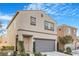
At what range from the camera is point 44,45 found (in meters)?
4.46

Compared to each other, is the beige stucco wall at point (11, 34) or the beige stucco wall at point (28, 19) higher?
the beige stucco wall at point (28, 19)

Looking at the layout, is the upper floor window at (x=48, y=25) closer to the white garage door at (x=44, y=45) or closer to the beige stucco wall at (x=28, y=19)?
the beige stucco wall at (x=28, y=19)

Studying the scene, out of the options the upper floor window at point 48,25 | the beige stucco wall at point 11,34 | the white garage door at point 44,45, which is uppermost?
the upper floor window at point 48,25

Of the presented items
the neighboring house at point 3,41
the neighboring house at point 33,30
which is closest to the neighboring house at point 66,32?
the neighboring house at point 33,30

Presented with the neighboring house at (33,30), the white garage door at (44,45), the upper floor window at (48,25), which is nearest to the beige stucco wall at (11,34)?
the neighboring house at (33,30)

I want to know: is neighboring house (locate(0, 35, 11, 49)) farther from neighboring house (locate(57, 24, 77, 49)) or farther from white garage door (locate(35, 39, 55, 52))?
neighboring house (locate(57, 24, 77, 49))

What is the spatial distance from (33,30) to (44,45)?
333mm

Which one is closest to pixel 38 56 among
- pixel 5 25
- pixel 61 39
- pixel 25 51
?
pixel 25 51

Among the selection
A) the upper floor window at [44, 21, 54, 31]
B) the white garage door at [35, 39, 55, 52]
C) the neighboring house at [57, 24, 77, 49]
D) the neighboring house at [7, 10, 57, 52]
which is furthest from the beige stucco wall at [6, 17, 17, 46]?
the neighboring house at [57, 24, 77, 49]

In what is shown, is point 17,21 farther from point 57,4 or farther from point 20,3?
point 57,4

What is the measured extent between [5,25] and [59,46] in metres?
1.03

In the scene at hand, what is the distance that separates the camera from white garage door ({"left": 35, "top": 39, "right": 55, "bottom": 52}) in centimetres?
443

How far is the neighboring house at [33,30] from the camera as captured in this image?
14.4 ft

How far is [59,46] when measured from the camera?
14.7 feet
